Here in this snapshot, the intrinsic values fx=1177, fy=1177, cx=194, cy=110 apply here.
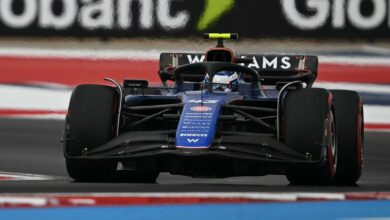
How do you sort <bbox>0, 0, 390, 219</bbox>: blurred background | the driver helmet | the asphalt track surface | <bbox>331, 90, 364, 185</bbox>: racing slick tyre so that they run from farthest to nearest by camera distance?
<bbox>0, 0, 390, 219</bbox>: blurred background < the driver helmet < the asphalt track surface < <bbox>331, 90, 364, 185</bbox>: racing slick tyre

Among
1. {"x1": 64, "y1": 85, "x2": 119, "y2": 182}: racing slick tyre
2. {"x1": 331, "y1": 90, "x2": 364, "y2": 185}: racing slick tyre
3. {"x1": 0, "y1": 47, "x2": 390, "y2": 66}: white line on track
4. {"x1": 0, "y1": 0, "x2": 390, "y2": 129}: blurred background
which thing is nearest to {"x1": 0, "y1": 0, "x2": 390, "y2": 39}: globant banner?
{"x1": 0, "y1": 0, "x2": 390, "y2": 129}: blurred background

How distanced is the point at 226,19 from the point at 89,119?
7561 mm

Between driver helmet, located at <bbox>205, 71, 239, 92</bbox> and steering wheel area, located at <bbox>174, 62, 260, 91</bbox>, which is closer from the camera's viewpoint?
steering wheel area, located at <bbox>174, 62, 260, 91</bbox>

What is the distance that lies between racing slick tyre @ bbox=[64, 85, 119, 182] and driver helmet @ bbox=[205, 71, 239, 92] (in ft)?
3.71

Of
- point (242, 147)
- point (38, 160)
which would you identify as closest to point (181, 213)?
point (242, 147)

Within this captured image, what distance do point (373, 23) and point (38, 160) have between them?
5704 millimetres

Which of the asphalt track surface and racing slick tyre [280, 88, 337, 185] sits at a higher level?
racing slick tyre [280, 88, 337, 185]

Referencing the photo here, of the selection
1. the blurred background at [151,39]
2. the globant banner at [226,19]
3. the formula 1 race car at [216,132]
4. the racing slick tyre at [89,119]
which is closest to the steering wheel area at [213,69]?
the formula 1 race car at [216,132]

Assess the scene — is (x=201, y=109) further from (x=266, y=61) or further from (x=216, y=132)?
(x=266, y=61)

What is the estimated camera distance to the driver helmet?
9.16 metres

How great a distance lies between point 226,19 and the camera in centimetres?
1552

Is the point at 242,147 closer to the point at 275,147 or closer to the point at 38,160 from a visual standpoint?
the point at 275,147

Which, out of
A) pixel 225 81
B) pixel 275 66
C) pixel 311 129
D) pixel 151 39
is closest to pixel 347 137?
pixel 311 129

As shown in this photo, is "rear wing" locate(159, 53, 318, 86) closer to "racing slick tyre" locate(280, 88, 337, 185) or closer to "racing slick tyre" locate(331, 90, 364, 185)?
"racing slick tyre" locate(331, 90, 364, 185)
